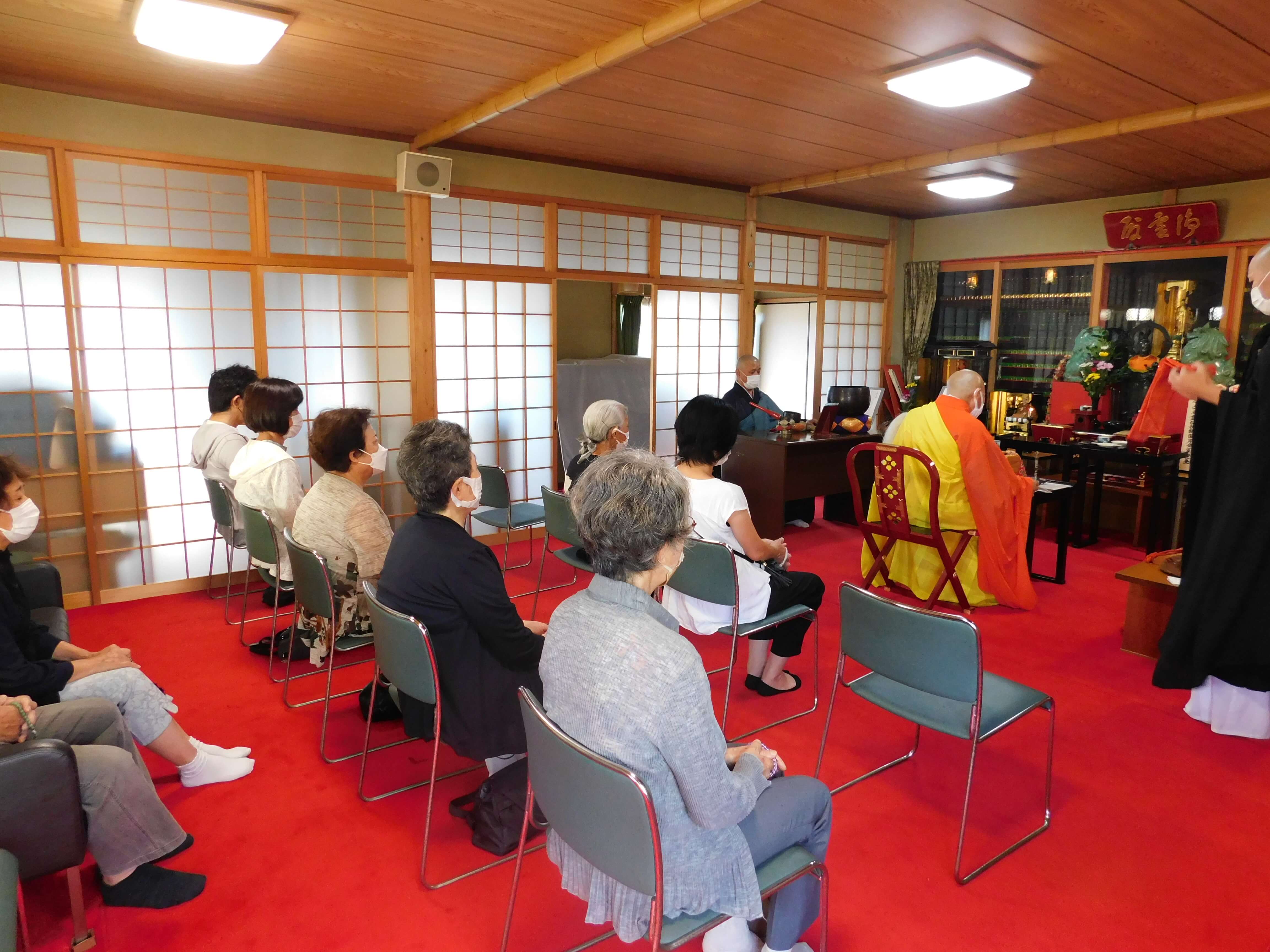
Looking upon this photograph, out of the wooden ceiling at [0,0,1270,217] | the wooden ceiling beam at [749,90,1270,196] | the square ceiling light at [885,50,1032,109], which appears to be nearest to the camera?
the wooden ceiling at [0,0,1270,217]

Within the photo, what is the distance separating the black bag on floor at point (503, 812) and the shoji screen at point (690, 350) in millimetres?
4098

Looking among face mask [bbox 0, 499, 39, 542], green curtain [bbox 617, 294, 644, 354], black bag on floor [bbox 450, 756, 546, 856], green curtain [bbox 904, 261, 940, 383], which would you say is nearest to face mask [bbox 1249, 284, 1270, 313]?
black bag on floor [bbox 450, 756, 546, 856]

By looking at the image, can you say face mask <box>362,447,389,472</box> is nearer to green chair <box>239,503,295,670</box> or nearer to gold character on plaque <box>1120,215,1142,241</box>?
green chair <box>239,503,295,670</box>

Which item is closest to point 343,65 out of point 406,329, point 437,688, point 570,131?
point 570,131

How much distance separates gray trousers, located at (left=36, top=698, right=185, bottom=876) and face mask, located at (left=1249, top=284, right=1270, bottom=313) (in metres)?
→ 3.47

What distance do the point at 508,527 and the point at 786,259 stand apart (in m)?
3.88

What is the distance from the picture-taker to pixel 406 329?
4.84 meters

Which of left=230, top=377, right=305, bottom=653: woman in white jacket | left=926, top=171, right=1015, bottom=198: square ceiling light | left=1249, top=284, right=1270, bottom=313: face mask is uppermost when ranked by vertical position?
left=926, top=171, right=1015, bottom=198: square ceiling light

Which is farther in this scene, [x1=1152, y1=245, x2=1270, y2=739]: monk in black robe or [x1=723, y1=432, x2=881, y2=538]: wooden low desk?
[x1=723, y1=432, x2=881, y2=538]: wooden low desk

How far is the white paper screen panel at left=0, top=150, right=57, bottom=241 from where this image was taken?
3648 mm

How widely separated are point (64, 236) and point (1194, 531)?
4.98 metres

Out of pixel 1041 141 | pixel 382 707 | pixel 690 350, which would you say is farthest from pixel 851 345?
pixel 382 707

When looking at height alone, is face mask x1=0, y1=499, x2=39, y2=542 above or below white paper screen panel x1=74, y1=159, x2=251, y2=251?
below

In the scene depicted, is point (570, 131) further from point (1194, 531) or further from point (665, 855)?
point (665, 855)
